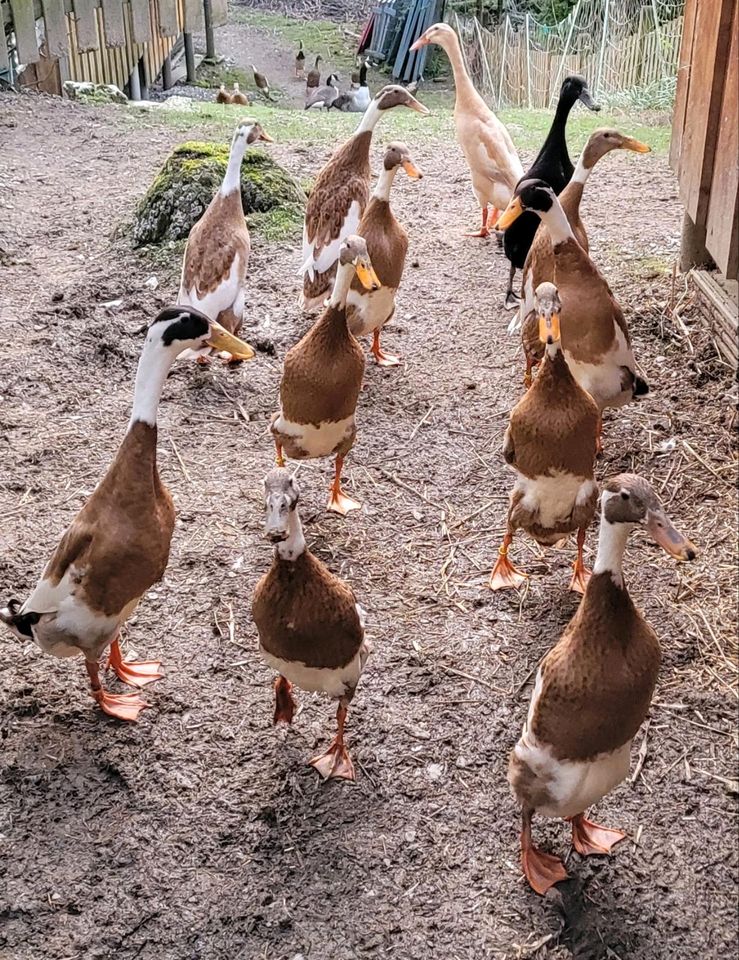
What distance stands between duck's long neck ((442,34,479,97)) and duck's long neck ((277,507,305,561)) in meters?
4.75

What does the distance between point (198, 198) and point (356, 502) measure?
3.02 meters

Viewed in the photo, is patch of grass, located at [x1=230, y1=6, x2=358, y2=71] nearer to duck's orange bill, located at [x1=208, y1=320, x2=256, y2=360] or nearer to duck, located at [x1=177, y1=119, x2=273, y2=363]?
duck, located at [x1=177, y1=119, x2=273, y2=363]

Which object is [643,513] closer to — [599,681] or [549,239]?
[599,681]

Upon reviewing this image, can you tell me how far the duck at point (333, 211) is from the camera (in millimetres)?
5383

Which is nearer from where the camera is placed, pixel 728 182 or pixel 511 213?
pixel 511 213

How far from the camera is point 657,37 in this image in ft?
36.3

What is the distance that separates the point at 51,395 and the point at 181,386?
659 millimetres

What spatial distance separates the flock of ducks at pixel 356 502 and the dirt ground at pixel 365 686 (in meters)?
0.15

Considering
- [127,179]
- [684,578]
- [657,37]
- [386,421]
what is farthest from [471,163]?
[657,37]

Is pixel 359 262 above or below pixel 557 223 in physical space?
below

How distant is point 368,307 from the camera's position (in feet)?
16.8

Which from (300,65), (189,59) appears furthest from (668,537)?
(300,65)

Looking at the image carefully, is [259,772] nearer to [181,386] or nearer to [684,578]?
[684,578]

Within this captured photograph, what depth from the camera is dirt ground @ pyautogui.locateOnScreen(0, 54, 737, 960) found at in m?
2.79
